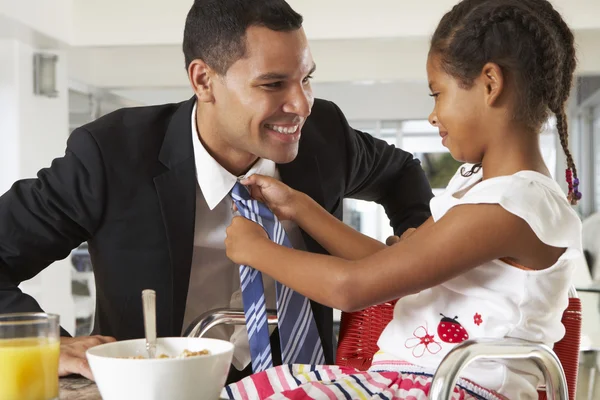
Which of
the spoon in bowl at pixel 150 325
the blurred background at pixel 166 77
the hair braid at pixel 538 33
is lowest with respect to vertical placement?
the spoon in bowl at pixel 150 325

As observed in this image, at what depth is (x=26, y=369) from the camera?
3.04ft

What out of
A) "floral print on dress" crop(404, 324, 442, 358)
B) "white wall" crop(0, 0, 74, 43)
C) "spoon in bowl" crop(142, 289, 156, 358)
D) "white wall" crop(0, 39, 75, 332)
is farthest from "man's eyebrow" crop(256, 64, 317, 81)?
"white wall" crop(0, 39, 75, 332)

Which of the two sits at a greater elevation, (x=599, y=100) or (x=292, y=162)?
(x=599, y=100)

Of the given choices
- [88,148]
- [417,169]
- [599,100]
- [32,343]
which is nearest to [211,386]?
[32,343]

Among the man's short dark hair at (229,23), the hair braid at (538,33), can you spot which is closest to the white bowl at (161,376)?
the hair braid at (538,33)

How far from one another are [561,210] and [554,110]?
0.21m

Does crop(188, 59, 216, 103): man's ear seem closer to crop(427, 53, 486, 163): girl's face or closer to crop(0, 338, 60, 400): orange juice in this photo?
crop(427, 53, 486, 163): girl's face

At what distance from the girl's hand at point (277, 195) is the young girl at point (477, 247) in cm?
18

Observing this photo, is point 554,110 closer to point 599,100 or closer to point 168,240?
point 168,240

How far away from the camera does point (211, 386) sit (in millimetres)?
895

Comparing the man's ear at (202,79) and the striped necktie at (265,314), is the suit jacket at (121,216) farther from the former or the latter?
the striped necktie at (265,314)

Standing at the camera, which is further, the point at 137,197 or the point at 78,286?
the point at 78,286

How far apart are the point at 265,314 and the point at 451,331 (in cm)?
36

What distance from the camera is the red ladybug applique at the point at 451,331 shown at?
1309 mm
